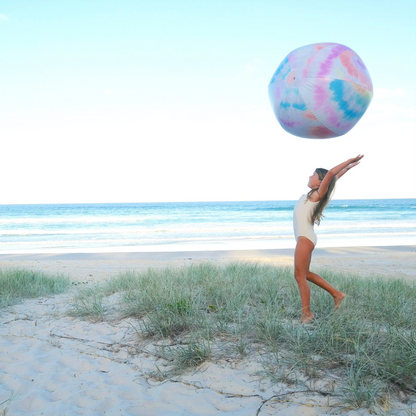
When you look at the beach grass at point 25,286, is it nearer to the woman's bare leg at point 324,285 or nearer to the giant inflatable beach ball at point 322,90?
the woman's bare leg at point 324,285

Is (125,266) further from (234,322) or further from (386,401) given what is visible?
(386,401)

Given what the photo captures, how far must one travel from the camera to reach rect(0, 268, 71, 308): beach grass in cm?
617

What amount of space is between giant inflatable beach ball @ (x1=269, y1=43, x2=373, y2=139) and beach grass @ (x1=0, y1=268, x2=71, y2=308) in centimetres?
467

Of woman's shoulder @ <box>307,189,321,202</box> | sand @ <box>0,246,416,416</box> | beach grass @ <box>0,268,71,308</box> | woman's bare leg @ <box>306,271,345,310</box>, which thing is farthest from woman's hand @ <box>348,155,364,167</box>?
beach grass @ <box>0,268,71,308</box>

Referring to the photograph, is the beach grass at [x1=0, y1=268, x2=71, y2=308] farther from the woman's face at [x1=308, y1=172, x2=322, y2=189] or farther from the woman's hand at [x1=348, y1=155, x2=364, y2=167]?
the woman's hand at [x1=348, y1=155, x2=364, y2=167]

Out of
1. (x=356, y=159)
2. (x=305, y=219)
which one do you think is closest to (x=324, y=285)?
(x=305, y=219)

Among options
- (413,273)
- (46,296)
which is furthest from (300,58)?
(413,273)

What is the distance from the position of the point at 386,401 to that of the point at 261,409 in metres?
0.86

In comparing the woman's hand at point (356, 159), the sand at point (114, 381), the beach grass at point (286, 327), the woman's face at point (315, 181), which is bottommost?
the sand at point (114, 381)

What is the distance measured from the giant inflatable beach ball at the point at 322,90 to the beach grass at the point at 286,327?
6.68 feet

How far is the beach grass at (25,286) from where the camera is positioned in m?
6.17

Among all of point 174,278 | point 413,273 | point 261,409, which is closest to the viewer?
point 261,409

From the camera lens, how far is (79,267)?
10.7 metres

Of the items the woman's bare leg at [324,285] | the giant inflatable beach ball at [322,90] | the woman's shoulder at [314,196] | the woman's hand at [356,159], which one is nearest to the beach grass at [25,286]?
the woman's bare leg at [324,285]
